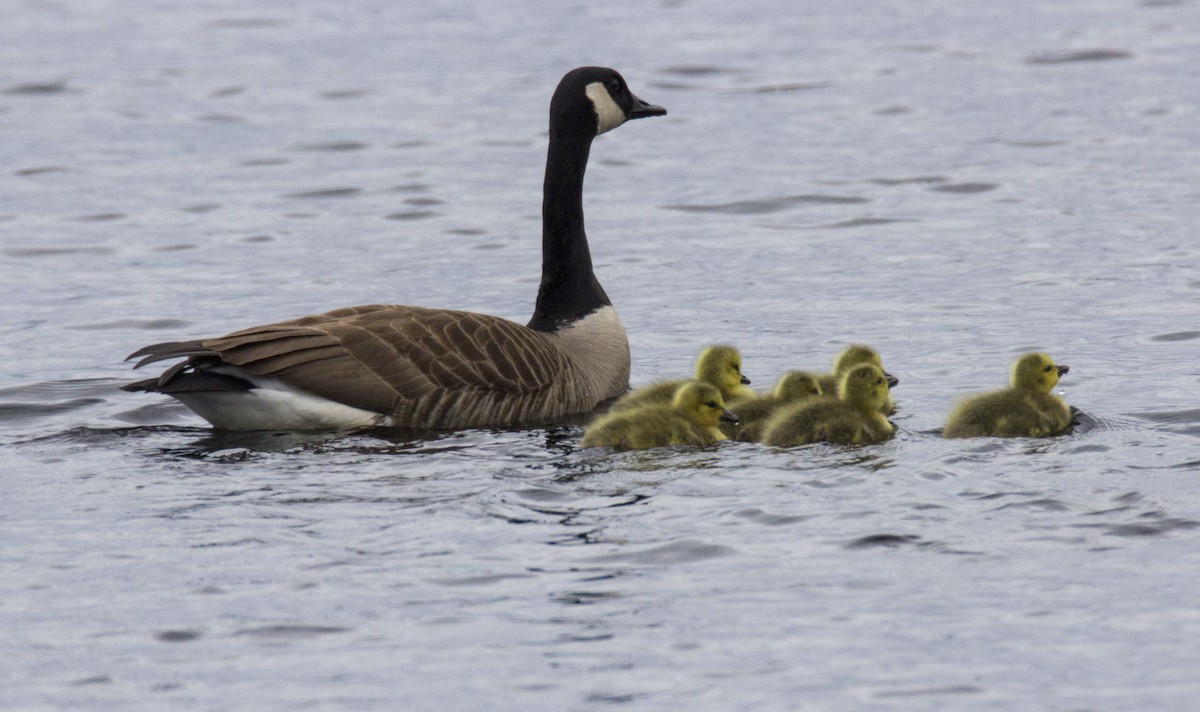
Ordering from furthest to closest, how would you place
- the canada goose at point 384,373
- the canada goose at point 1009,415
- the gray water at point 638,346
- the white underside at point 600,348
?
the white underside at point 600,348
the canada goose at point 384,373
the canada goose at point 1009,415
the gray water at point 638,346

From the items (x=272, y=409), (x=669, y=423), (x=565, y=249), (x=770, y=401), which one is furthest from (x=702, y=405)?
Result: (x=565, y=249)

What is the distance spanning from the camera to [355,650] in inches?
297

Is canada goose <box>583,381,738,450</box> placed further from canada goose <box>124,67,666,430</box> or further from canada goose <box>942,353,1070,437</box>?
canada goose <box>942,353,1070,437</box>

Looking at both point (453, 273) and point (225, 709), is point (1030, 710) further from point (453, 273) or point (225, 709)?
point (453, 273)

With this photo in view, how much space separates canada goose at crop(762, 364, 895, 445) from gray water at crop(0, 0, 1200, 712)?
147mm

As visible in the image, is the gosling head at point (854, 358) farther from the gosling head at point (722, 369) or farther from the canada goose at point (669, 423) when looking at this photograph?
the canada goose at point (669, 423)

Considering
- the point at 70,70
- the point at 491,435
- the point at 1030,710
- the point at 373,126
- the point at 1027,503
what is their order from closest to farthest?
the point at 1030,710 → the point at 1027,503 → the point at 491,435 → the point at 373,126 → the point at 70,70

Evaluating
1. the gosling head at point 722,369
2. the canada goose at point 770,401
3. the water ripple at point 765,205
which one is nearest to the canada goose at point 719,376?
the gosling head at point 722,369

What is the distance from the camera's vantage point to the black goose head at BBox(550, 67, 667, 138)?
1279cm

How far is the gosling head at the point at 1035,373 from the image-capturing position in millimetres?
10852

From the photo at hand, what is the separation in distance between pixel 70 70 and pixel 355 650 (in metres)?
23.6

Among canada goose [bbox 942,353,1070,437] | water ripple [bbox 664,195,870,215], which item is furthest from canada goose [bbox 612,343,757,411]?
water ripple [bbox 664,195,870,215]

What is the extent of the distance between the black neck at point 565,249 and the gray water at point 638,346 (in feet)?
4.04

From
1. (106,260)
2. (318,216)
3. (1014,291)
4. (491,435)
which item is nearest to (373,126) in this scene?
(318,216)
